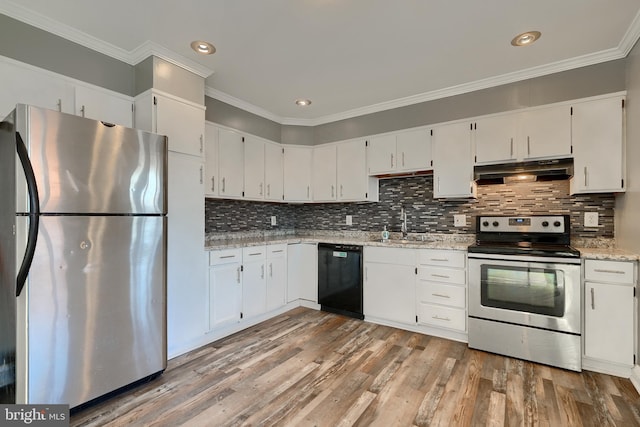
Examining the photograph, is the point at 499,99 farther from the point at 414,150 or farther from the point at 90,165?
the point at 90,165

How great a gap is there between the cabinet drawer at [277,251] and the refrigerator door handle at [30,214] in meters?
2.07

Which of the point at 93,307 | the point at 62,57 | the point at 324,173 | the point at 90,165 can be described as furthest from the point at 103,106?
the point at 324,173

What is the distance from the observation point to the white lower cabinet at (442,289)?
2793 mm

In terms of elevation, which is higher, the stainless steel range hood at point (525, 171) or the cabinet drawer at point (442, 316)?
the stainless steel range hood at point (525, 171)

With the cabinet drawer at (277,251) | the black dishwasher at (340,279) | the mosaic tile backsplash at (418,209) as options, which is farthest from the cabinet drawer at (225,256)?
the black dishwasher at (340,279)

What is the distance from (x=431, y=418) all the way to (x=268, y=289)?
2.09m

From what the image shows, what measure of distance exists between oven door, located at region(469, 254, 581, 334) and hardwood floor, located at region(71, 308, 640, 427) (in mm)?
360

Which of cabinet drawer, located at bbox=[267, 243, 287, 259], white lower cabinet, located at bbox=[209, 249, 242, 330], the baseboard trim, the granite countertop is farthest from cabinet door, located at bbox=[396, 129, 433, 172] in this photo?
the baseboard trim

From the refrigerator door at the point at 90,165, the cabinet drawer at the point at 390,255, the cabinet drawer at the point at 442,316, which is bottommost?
the cabinet drawer at the point at 442,316

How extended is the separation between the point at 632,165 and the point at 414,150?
174cm

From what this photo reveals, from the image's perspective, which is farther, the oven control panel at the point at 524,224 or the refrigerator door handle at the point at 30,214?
the oven control panel at the point at 524,224

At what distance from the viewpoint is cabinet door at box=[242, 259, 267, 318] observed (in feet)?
10.2

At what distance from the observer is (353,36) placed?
2195mm

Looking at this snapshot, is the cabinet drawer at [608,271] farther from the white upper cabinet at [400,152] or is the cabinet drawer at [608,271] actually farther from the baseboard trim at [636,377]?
the white upper cabinet at [400,152]
